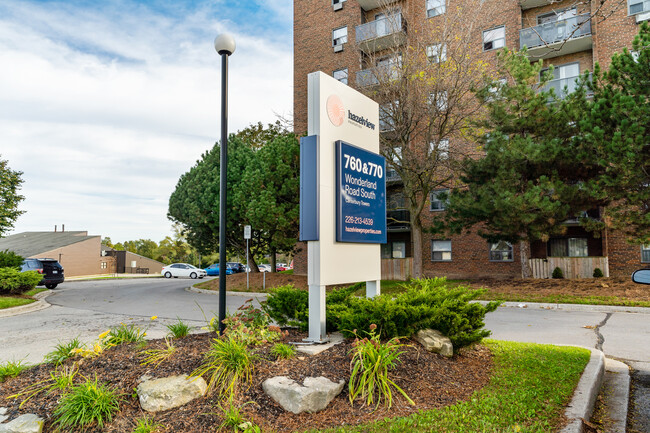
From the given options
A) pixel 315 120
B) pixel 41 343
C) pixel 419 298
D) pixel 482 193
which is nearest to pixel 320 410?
pixel 419 298

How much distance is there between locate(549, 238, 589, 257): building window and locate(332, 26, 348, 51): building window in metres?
18.0

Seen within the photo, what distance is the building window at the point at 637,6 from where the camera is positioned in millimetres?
22258

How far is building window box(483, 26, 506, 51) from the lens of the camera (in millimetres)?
25672

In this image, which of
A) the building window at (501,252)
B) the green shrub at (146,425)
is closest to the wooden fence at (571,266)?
the building window at (501,252)

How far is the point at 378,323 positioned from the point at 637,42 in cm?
1501

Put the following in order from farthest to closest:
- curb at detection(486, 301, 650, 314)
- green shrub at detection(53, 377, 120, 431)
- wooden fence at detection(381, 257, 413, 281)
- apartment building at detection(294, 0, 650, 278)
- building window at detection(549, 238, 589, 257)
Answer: wooden fence at detection(381, 257, 413, 281) < building window at detection(549, 238, 589, 257) < apartment building at detection(294, 0, 650, 278) < curb at detection(486, 301, 650, 314) < green shrub at detection(53, 377, 120, 431)

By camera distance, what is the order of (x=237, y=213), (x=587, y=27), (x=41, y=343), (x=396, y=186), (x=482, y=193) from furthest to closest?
(x=396, y=186) < (x=237, y=213) < (x=587, y=27) < (x=482, y=193) < (x=41, y=343)

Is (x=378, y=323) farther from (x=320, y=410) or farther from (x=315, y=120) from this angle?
(x=315, y=120)

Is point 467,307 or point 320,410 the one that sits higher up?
point 467,307

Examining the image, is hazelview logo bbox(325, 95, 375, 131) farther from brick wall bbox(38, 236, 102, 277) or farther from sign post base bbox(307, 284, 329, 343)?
brick wall bbox(38, 236, 102, 277)

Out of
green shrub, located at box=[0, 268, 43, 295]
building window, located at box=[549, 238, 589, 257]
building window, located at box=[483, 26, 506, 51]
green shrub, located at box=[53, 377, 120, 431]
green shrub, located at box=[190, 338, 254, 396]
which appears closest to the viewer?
green shrub, located at box=[53, 377, 120, 431]

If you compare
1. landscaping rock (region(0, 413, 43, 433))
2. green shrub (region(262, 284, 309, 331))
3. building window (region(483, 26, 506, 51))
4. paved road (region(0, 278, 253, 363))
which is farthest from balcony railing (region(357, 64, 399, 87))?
landscaping rock (region(0, 413, 43, 433))

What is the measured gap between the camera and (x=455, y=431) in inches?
141

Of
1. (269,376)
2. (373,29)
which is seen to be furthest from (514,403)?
Result: (373,29)
